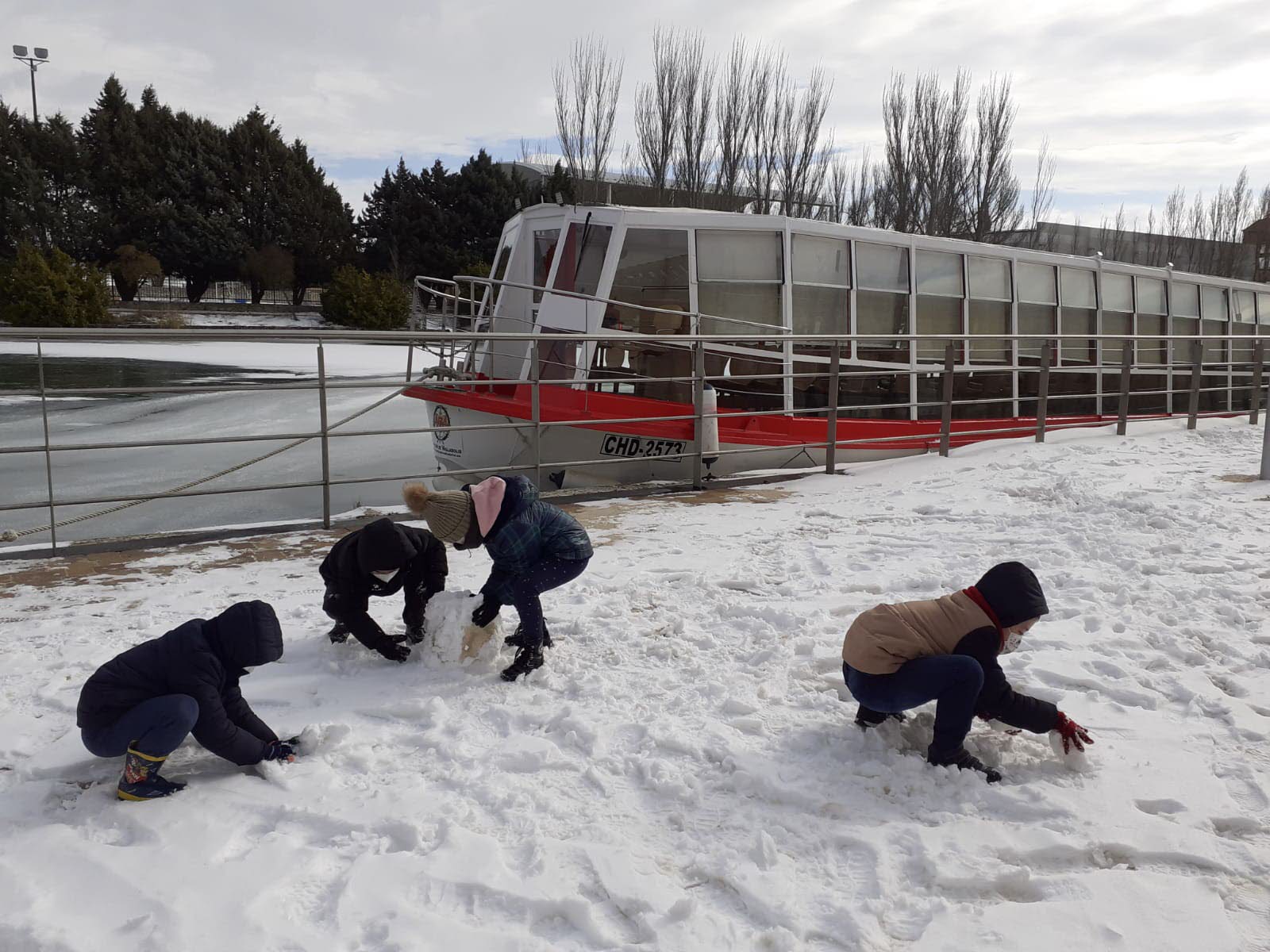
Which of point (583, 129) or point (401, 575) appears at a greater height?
point (583, 129)

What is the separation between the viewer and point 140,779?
2719mm

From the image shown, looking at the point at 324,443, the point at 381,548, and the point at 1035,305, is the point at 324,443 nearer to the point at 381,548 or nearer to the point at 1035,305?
the point at 381,548

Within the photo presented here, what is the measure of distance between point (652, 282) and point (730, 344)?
1038 mm

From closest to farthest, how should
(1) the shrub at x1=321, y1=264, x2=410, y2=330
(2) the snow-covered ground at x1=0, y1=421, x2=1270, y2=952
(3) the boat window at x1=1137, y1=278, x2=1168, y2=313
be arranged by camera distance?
(2) the snow-covered ground at x1=0, y1=421, x2=1270, y2=952 → (3) the boat window at x1=1137, y1=278, x2=1168, y2=313 → (1) the shrub at x1=321, y1=264, x2=410, y2=330

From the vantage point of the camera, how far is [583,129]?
33.8 m

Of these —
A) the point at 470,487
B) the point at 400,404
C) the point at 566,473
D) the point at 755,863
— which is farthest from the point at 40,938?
the point at 400,404

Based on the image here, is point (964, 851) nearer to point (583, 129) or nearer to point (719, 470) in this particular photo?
point (719, 470)

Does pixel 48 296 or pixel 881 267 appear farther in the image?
pixel 48 296

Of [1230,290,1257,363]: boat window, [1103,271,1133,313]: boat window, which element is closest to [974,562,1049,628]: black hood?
[1103,271,1133,313]: boat window

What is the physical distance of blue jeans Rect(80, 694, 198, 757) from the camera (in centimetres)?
271

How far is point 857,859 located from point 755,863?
0.91 feet

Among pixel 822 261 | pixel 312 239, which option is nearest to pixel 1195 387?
pixel 822 261

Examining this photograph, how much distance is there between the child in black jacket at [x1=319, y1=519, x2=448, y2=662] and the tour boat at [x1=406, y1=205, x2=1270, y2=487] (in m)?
3.86

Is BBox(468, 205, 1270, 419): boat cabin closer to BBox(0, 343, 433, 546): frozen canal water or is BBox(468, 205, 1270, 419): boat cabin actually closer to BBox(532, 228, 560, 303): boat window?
BBox(532, 228, 560, 303): boat window
